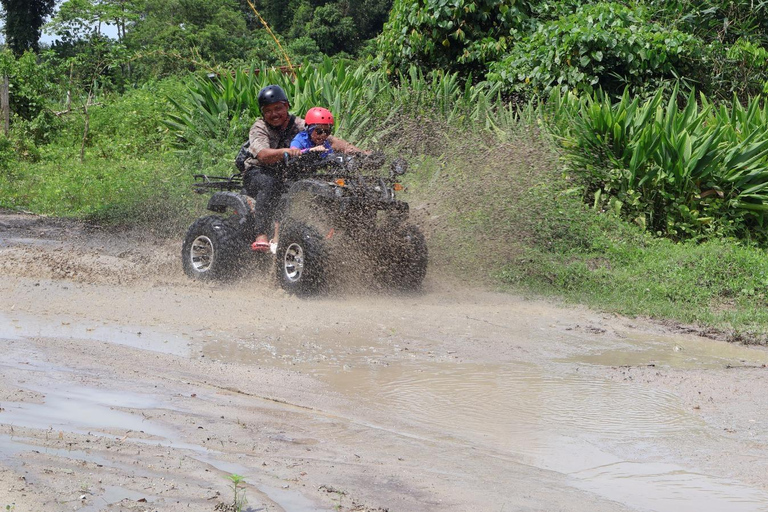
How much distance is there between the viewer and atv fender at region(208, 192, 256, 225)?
9.01 m

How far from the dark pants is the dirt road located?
2.33 ft

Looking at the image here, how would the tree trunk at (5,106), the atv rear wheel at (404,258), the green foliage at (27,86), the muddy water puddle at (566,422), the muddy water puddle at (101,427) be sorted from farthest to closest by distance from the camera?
the green foliage at (27,86)
the tree trunk at (5,106)
the atv rear wheel at (404,258)
the muddy water puddle at (566,422)
the muddy water puddle at (101,427)

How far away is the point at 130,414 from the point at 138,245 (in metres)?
7.12

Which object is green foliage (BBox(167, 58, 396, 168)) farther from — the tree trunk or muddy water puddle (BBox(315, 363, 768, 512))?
muddy water puddle (BBox(315, 363, 768, 512))

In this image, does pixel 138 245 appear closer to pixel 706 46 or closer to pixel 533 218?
pixel 533 218

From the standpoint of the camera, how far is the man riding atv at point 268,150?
884 centimetres

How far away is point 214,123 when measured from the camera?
45.8 feet

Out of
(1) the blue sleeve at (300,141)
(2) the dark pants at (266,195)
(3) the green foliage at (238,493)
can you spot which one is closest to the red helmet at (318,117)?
(1) the blue sleeve at (300,141)

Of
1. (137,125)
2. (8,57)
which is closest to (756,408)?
(137,125)

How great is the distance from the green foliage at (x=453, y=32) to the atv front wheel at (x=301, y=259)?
7249 millimetres

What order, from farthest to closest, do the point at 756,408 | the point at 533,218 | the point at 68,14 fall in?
the point at 68,14
the point at 533,218
the point at 756,408

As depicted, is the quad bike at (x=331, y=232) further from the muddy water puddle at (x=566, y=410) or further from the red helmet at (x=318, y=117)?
the muddy water puddle at (x=566, y=410)

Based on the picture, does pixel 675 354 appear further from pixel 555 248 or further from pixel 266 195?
pixel 266 195

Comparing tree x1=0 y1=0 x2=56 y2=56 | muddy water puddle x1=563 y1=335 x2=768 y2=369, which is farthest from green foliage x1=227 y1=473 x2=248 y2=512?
tree x1=0 y1=0 x2=56 y2=56
